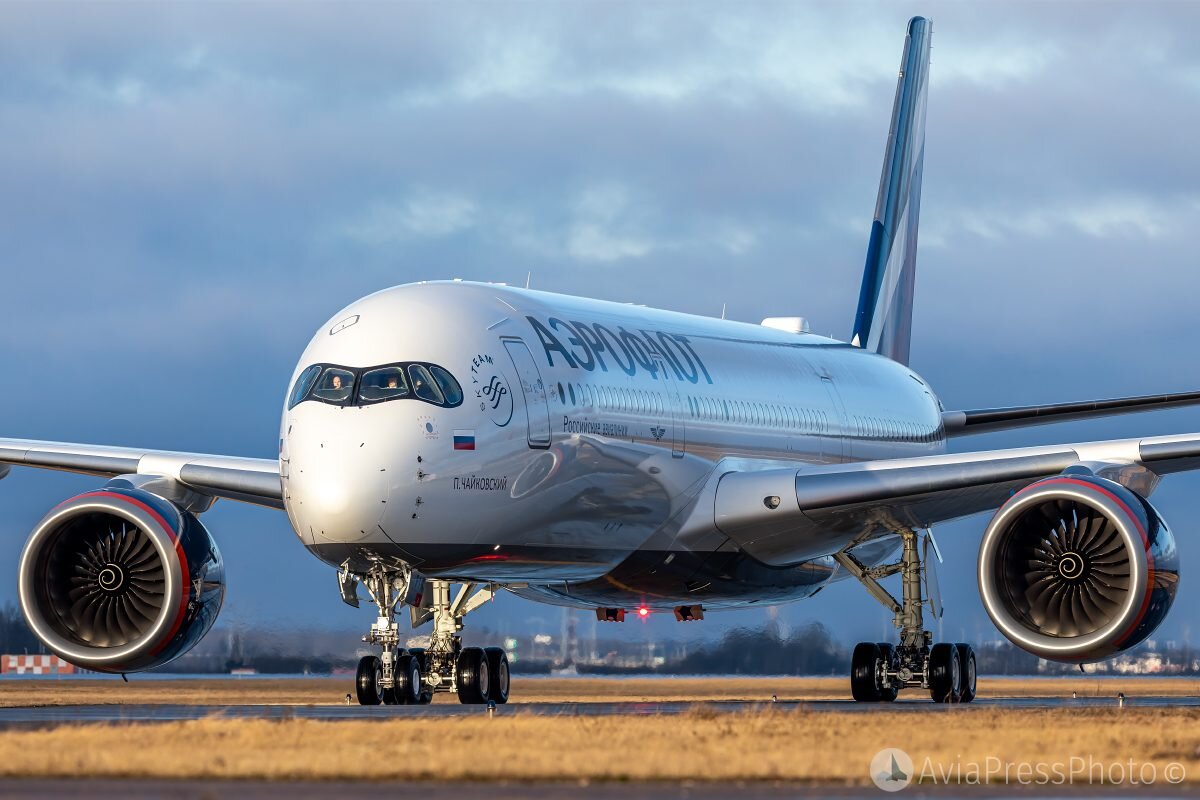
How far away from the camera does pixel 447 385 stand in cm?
1933

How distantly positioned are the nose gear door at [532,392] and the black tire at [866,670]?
22.2ft

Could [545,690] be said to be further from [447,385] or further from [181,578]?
[447,385]

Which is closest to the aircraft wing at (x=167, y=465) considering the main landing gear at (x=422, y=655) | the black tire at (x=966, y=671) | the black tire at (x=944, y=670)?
the main landing gear at (x=422, y=655)

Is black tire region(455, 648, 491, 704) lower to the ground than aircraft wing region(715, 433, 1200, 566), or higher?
lower

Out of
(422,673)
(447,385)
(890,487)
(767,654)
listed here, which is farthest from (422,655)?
(767,654)

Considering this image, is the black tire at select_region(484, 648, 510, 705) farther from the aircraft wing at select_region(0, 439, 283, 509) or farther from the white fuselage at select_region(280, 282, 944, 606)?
the aircraft wing at select_region(0, 439, 283, 509)

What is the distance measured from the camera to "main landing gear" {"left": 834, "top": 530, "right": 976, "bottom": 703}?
80.7ft

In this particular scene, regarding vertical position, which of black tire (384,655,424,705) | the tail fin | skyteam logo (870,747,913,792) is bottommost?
skyteam logo (870,747,913,792)

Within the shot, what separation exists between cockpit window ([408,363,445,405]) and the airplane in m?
0.03

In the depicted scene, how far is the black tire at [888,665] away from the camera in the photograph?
25.1 metres

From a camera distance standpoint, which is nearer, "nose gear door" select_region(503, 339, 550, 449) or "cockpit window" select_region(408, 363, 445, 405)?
"cockpit window" select_region(408, 363, 445, 405)

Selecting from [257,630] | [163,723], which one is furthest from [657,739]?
[257,630]

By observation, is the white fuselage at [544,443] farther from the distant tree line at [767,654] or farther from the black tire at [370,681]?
the distant tree line at [767,654]

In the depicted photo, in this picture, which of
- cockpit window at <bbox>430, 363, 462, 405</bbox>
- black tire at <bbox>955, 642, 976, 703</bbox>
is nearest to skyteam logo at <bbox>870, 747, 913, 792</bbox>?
cockpit window at <bbox>430, 363, 462, 405</bbox>
